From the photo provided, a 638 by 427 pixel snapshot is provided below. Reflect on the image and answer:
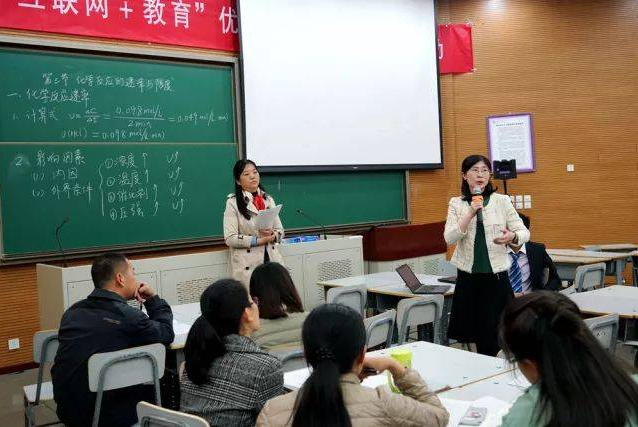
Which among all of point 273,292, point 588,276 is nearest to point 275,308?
point 273,292

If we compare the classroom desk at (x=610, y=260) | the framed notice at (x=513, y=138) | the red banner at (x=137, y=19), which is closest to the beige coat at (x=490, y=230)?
the classroom desk at (x=610, y=260)

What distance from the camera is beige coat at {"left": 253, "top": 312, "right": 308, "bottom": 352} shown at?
2926 mm

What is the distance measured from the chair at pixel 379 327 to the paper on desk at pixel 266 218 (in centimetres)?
149

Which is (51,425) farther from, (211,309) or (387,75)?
(387,75)

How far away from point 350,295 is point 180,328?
52.9 inches

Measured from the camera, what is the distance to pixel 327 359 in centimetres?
161

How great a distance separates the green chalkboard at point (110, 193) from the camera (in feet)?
17.7

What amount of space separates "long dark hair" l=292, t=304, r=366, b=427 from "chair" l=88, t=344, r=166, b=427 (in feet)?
4.93

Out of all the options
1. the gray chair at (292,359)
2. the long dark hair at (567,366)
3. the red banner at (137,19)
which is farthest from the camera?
the red banner at (137,19)

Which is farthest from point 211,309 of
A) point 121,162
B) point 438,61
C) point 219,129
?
point 438,61

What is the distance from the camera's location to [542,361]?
134 centimetres

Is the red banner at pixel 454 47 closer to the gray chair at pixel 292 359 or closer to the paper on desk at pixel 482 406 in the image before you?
the gray chair at pixel 292 359

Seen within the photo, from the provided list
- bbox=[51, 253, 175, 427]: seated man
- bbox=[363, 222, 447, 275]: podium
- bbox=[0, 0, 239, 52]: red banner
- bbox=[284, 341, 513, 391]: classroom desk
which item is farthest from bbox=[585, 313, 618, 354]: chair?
bbox=[0, 0, 239, 52]: red banner

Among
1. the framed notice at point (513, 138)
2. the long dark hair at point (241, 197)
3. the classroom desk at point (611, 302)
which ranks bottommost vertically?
the classroom desk at point (611, 302)
